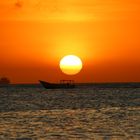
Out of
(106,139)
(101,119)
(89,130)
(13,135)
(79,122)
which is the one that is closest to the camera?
(106,139)

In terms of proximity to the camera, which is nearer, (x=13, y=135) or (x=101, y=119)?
(x=13, y=135)

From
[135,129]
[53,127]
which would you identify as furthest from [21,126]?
[135,129]

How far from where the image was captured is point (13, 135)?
169 ft

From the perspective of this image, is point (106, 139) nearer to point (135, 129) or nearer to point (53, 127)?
point (135, 129)

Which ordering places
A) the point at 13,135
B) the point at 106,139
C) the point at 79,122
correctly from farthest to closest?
the point at 79,122 → the point at 13,135 → the point at 106,139

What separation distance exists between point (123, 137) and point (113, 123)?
512 inches

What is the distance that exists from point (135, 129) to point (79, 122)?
9.62m

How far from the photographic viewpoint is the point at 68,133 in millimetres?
53031

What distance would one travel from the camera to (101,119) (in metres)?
68.1

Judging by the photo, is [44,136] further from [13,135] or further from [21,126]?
[21,126]

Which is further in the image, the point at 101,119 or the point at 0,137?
the point at 101,119

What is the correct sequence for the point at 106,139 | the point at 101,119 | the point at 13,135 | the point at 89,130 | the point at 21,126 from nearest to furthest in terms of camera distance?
the point at 106,139, the point at 13,135, the point at 89,130, the point at 21,126, the point at 101,119

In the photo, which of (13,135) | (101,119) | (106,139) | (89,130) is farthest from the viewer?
(101,119)

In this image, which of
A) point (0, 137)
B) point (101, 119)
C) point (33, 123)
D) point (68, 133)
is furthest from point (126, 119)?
point (0, 137)
